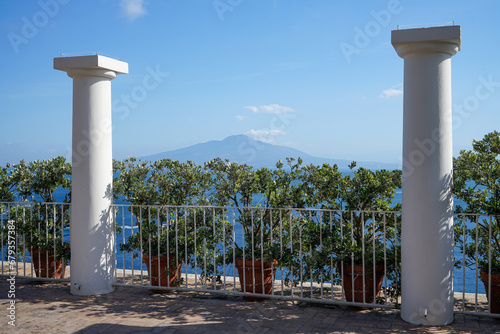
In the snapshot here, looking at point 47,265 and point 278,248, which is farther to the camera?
point 47,265

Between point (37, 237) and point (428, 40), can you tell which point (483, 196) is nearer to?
point (428, 40)

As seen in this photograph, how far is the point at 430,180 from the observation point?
11.4 ft

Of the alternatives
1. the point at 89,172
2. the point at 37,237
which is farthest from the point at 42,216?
the point at 89,172

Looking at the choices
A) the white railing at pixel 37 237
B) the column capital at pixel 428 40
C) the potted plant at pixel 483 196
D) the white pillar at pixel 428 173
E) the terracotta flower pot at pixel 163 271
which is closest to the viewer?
the column capital at pixel 428 40

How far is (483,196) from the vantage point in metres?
3.84

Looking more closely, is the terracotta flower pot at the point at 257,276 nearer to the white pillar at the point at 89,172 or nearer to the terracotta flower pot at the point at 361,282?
the terracotta flower pot at the point at 361,282

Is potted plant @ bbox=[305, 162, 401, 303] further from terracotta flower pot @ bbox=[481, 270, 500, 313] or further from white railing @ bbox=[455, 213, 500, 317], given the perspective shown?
terracotta flower pot @ bbox=[481, 270, 500, 313]

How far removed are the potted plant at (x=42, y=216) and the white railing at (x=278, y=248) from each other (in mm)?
922

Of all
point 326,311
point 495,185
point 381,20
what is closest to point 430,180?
point 495,185

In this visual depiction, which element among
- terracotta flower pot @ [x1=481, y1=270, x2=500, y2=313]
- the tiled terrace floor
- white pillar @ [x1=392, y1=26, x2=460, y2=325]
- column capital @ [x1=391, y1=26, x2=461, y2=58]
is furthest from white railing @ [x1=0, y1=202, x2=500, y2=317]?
column capital @ [x1=391, y1=26, x2=461, y2=58]

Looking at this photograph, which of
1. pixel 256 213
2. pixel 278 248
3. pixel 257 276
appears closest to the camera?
pixel 278 248

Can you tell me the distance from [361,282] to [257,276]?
108 centimetres

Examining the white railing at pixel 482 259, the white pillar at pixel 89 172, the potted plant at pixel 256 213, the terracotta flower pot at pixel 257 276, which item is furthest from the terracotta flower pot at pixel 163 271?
the white railing at pixel 482 259

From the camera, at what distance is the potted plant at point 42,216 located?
5152 millimetres
